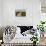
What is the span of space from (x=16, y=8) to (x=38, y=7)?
61 centimetres

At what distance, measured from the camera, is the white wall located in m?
4.02

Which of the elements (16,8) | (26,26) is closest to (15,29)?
(26,26)

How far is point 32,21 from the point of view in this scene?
4035 millimetres

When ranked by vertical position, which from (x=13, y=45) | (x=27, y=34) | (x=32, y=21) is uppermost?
(x=32, y=21)

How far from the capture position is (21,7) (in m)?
4.05

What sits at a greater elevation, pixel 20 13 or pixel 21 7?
pixel 21 7

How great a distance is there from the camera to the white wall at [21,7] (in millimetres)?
4020

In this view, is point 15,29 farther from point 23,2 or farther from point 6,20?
point 23,2

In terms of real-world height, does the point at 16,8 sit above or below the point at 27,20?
above

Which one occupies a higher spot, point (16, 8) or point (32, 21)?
point (16, 8)

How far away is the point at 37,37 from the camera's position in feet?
13.1

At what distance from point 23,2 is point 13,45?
1222 mm

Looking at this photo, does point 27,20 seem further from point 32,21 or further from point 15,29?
point 15,29

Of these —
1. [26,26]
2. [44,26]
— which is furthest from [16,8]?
[44,26]
